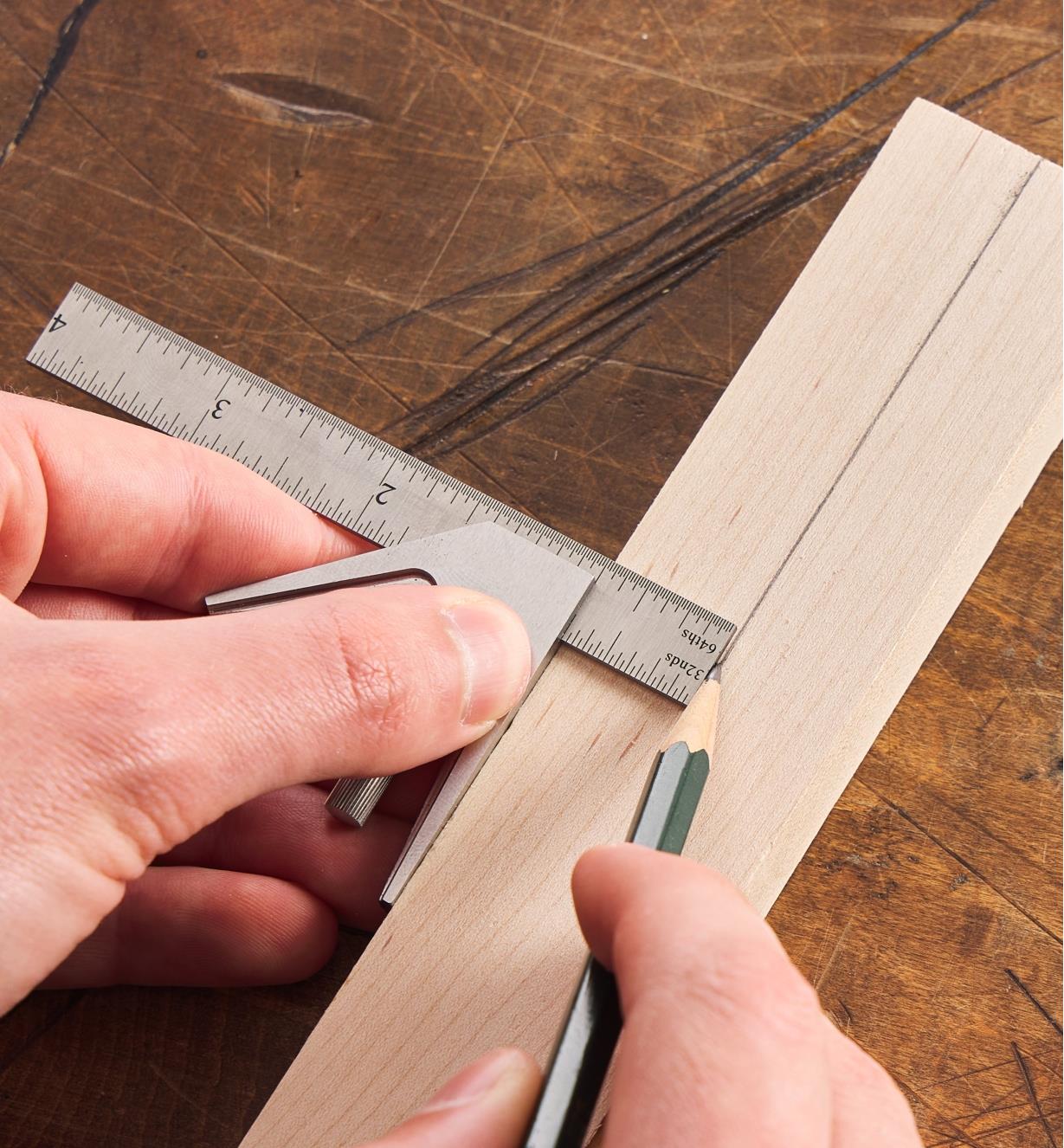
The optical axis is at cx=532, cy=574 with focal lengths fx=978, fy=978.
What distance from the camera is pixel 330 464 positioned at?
71.8 inches

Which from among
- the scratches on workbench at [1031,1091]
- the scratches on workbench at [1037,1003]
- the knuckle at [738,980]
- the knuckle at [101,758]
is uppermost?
the scratches on workbench at [1037,1003]

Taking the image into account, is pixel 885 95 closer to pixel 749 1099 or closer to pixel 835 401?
pixel 835 401

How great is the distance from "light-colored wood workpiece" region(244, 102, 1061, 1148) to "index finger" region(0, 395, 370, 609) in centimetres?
57

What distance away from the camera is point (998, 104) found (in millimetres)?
2297

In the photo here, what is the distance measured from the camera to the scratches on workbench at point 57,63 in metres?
2.29

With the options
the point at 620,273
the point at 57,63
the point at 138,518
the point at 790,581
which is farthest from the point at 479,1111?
the point at 57,63

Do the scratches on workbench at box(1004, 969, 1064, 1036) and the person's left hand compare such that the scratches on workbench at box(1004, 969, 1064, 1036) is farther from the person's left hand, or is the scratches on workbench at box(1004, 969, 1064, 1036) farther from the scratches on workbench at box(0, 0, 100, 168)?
the scratches on workbench at box(0, 0, 100, 168)

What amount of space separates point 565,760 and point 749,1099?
629 mm

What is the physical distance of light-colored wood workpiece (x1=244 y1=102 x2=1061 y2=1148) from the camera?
1418 mm

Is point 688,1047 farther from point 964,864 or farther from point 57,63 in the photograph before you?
point 57,63

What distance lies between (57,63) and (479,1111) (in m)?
2.43

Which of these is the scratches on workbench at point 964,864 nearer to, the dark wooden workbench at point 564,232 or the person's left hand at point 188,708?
the dark wooden workbench at point 564,232

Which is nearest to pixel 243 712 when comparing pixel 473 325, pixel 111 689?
pixel 111 689

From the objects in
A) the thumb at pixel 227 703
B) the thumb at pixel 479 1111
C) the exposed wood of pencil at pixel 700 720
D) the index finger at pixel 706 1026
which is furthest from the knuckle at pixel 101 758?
the exposed wood of pencil at pixel 700 720
